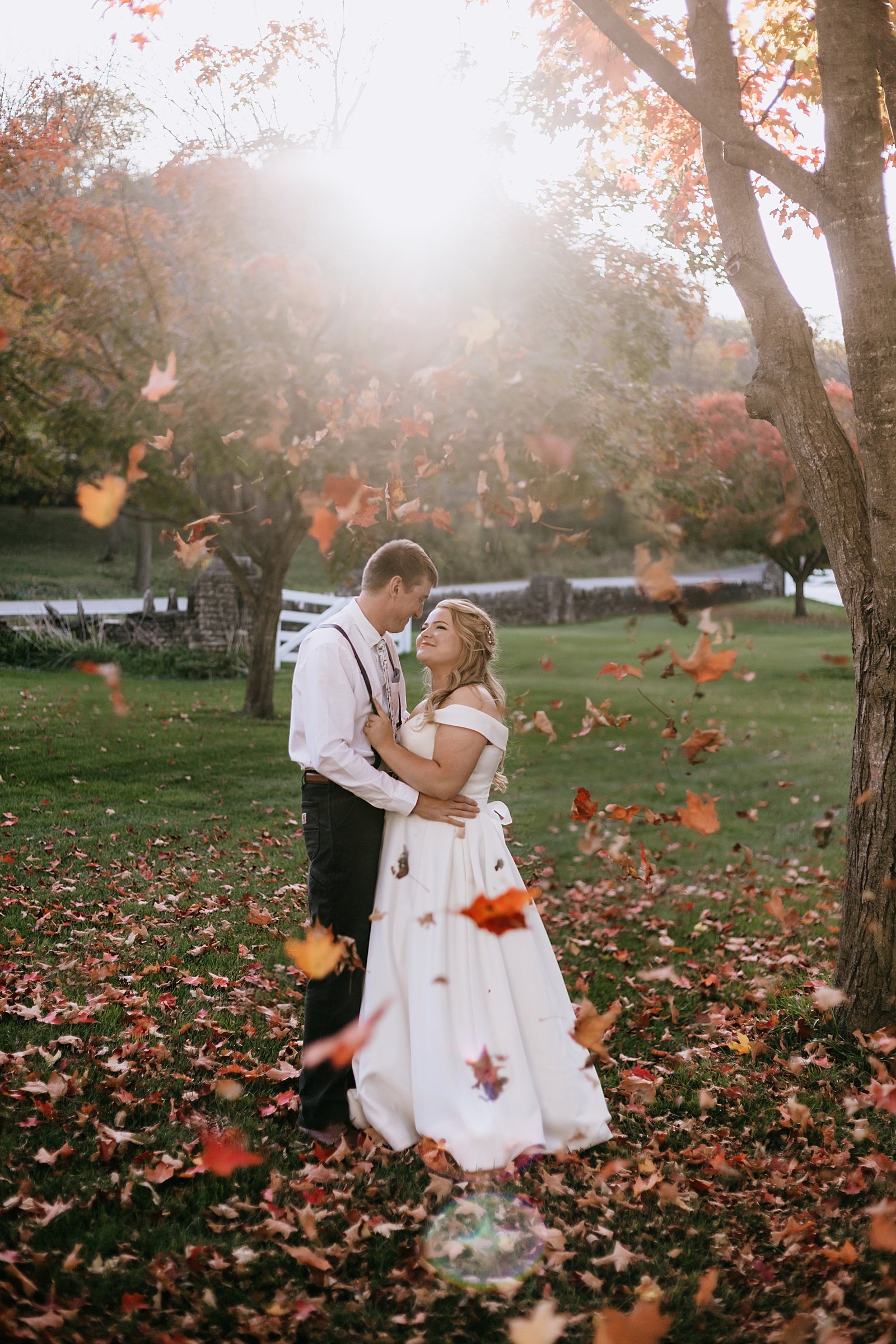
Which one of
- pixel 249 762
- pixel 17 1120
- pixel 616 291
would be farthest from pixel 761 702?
pixel 17 1120

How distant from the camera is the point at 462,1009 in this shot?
3.52 m

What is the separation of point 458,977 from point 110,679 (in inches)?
367

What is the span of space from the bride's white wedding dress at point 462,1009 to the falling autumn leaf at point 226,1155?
40 cm

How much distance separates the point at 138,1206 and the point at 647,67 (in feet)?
15.2

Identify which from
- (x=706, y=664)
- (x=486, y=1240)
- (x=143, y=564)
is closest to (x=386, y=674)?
(x=706, y=664)

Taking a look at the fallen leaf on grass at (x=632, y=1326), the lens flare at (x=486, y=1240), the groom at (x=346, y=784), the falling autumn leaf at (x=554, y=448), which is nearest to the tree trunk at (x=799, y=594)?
the falling autumn leaf at (x=554, y=448)

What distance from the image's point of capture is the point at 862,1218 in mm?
3271

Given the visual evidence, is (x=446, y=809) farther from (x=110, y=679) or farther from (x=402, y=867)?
(x=110, y=679)

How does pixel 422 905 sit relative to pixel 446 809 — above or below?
below


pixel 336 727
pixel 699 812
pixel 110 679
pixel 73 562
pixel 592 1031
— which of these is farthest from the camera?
pixel 73 562

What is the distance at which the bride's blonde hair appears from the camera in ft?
12.0

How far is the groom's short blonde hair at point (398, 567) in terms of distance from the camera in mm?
3551

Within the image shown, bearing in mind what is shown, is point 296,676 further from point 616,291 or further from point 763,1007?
point 616,291

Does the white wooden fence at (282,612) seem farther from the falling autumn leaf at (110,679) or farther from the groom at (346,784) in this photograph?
the groom at (346,784)
